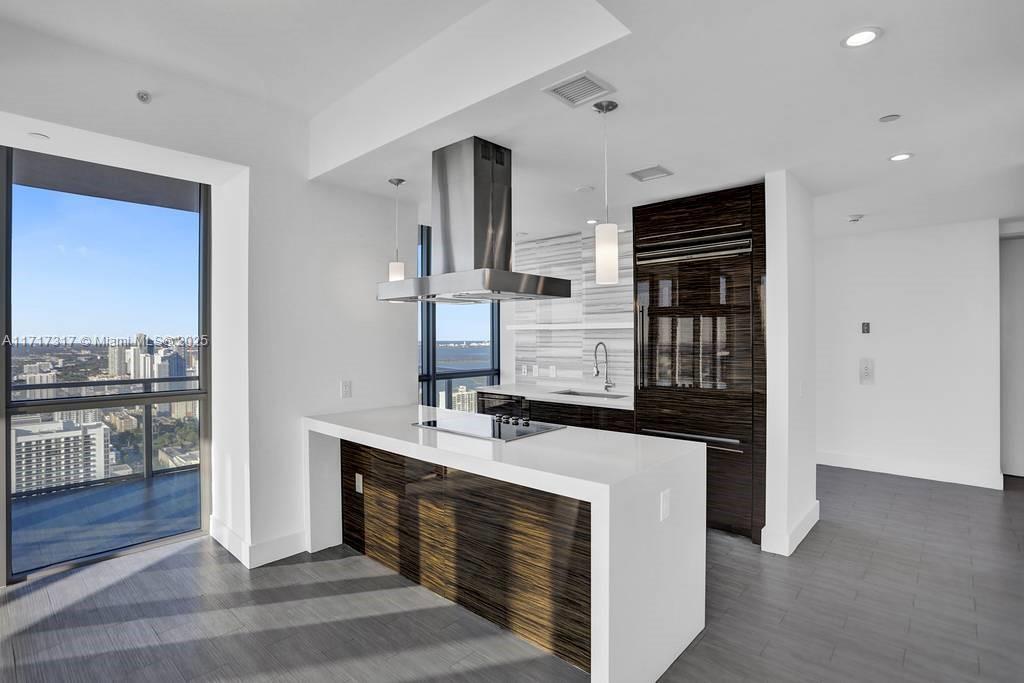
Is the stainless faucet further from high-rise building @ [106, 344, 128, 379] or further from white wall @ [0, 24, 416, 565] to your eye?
high-rise building @ [106, 344, 128, 379]

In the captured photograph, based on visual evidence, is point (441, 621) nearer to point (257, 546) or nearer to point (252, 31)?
point (257, 546)

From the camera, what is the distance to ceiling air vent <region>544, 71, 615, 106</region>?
219 centimetres

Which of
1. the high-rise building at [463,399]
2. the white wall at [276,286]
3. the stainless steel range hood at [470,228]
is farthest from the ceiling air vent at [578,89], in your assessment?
the high-rise building at [463,399]

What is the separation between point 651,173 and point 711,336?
125cm

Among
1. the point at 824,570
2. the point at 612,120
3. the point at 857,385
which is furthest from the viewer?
the point at 857,385

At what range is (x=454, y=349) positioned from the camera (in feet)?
20.1

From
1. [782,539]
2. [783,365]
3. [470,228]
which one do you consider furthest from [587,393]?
[470,228]

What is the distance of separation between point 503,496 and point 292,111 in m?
2.78

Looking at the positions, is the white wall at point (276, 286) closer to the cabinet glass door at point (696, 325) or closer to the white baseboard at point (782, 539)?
the cabinet glass door at point (696, 325)

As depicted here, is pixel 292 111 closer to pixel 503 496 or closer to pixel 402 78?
pixel 402 78

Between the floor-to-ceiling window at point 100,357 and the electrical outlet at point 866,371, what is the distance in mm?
6237

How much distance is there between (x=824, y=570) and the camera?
321 centimetres

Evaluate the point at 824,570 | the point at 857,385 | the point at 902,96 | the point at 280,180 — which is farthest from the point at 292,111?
the point at 857,385

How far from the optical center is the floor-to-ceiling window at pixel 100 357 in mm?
3121
